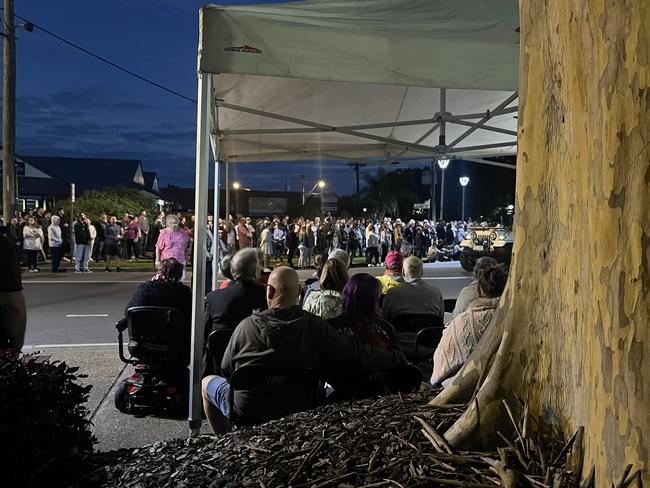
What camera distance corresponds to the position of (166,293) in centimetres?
531

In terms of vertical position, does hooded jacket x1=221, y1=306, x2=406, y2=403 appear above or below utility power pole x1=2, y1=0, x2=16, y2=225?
below

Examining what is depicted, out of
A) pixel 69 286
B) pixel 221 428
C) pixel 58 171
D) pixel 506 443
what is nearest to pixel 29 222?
pixel 69 286

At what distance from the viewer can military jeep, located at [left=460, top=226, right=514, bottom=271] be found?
20.2m

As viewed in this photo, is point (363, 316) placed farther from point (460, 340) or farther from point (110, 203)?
point (110, 203)

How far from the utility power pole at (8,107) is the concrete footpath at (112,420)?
449 inches

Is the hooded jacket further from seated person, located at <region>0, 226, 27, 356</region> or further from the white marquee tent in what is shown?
seated person, located at <region>0, 226, 27, 356</region>

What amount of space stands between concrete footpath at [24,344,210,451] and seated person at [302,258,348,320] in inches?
53.1

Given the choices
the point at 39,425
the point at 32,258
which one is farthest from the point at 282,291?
the point at 32,258

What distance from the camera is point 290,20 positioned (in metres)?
4.16

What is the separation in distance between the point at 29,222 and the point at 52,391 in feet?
57.1

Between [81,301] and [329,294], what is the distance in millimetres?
8997

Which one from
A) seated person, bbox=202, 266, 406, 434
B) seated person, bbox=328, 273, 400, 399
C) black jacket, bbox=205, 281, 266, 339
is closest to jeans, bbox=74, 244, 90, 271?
black jacket, bbox=205, 281, 266, 339

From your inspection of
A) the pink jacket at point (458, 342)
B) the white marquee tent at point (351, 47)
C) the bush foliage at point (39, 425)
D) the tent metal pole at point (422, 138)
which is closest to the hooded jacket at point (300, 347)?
the pink jacket at point (458, 342)

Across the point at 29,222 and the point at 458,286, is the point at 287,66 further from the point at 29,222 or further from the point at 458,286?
the point at 29,222
